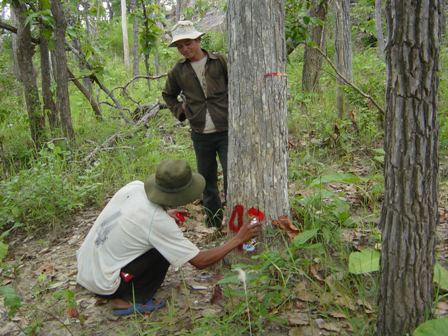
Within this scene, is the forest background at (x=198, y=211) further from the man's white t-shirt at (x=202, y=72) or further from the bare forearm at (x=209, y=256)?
the man's white t-shirt at (x=202, y=72)

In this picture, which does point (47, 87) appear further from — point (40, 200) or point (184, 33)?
point (184, 33)

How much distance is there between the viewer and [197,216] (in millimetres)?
4891

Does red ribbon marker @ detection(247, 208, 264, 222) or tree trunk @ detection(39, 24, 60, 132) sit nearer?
red ribbon marker @ detection(247, 208, 264, 222)

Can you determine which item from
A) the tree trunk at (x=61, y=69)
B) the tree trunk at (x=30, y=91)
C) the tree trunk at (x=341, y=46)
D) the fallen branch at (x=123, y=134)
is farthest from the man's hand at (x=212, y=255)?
the tree trunk at (x=30, y=91)

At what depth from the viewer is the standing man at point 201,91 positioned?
157 inches

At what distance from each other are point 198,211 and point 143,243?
1919 millimetres

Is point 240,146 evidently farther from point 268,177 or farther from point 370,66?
point 370,66

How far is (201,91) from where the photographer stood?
13.6 feet

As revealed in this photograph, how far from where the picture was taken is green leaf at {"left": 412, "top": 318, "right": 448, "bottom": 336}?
2.08 m

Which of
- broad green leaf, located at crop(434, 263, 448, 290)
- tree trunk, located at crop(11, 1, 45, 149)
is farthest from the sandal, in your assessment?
tree trunk, located at crop(11, 1, 45, 149)

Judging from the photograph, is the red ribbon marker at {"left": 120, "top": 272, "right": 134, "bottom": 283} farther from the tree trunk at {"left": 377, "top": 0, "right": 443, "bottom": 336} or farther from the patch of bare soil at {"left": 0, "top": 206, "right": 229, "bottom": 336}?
the tree trunk at {"left": 377, "top": 0, "right": 443, "bottom": 336}

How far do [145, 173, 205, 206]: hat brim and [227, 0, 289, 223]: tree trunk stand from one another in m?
0.42

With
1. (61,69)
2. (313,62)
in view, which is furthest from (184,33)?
(313,62)

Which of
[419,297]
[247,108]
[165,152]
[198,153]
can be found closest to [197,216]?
[198,153]
